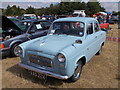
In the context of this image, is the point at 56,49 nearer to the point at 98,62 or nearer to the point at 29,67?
the point at 29,67

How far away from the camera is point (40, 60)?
350 centimetres

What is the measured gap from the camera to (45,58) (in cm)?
341

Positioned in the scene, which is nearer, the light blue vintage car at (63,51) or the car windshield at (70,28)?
the light blue vintage car at (63,51)

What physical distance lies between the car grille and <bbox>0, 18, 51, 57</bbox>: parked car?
2276 millimetres

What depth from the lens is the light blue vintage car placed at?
3.24 metres

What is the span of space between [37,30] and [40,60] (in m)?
3.48

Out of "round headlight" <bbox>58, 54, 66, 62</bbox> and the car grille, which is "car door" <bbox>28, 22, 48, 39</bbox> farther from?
"round headlight" <bbox>58, 54, 66, 62</bbox>

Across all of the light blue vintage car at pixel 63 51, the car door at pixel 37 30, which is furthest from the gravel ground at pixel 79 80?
the car door at pixel 37 30

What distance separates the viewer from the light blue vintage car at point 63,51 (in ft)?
10.6

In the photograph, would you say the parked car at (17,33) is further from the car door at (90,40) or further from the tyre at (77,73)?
the tyre at (77,73)

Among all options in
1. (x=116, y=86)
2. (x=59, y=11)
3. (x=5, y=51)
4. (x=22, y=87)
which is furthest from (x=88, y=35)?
(x=59, y=11)

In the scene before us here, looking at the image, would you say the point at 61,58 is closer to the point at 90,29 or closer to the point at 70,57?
the point at 70,57

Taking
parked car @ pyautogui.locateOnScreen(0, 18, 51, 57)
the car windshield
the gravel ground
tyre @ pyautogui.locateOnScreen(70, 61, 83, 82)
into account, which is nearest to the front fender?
tyre @ pyautogui.locateOnScreen(70, 61, 83, 82)

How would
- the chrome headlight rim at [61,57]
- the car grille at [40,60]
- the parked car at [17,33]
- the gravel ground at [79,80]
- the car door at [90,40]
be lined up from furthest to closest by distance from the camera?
the parked car at [17,33]
the car door at [90,40]
the gravel ground at [79,80]
the car grille at [40,60]
the chrome headlight rim at [61,57]
